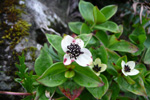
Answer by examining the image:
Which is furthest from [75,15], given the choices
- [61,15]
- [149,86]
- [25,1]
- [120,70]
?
[149,86]

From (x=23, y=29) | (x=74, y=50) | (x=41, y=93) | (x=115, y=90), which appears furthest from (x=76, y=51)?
(x=23, y=29)

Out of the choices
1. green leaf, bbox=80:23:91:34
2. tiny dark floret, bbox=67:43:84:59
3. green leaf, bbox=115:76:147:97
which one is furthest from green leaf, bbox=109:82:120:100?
Result: green leaf, bbox=80:23:91:34

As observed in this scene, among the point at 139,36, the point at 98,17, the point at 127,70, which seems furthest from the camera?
the point at 139,36

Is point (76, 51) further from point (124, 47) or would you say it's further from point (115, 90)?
point (124, 47)

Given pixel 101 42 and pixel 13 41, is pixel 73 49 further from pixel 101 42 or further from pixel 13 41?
pixel 13 41

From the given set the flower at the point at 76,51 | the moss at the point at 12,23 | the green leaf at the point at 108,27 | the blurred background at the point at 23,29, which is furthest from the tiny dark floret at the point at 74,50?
the moss at the point at 12,23

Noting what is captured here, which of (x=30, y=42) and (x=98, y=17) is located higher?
(x=98, y=17)

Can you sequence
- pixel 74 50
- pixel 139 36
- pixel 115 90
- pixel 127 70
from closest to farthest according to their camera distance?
pixel 74 50 < pixel 127 70 < pixel 115 90 < pixel 139 36
